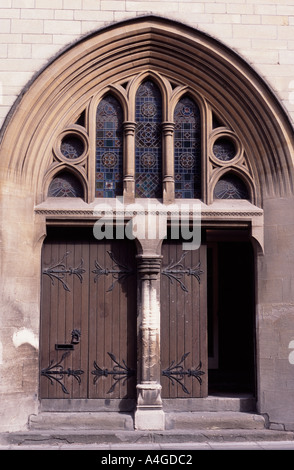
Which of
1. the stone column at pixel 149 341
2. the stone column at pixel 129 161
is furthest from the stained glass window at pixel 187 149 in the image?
the stone column at pixel 149 341

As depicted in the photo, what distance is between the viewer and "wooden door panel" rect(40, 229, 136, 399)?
21.2 feet

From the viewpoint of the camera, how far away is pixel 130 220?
21.3ft

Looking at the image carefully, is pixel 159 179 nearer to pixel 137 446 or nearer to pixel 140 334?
pixel 140 334

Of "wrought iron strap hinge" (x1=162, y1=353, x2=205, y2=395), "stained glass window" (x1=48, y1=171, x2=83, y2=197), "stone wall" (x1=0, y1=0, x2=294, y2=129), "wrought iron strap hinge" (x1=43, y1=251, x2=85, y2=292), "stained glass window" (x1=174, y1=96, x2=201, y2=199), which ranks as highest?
"stone wall" (x1=0, y1=0, x2=294, y2=129)

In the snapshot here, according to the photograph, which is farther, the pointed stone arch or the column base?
the pointed stone arch

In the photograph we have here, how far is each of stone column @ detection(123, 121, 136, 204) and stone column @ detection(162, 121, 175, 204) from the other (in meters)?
0.34

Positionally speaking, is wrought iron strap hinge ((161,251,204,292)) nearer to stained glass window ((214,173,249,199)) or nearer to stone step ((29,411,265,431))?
stained glass window ((214,173,249,199))

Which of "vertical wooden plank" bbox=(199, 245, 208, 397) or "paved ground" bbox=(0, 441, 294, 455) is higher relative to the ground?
"vertical wooden plank" bbox=(199, 245, 208, 397)

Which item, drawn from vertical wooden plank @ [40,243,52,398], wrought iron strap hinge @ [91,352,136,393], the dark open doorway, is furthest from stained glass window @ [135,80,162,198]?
wrought iron strap hinge @ [91,352,136,393]

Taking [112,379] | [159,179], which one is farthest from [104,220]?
[112,379]

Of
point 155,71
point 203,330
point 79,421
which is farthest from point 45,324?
point 155,71

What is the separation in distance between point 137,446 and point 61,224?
2.36 m

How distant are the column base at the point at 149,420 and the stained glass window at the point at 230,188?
2.39m

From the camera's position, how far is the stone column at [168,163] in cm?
660
